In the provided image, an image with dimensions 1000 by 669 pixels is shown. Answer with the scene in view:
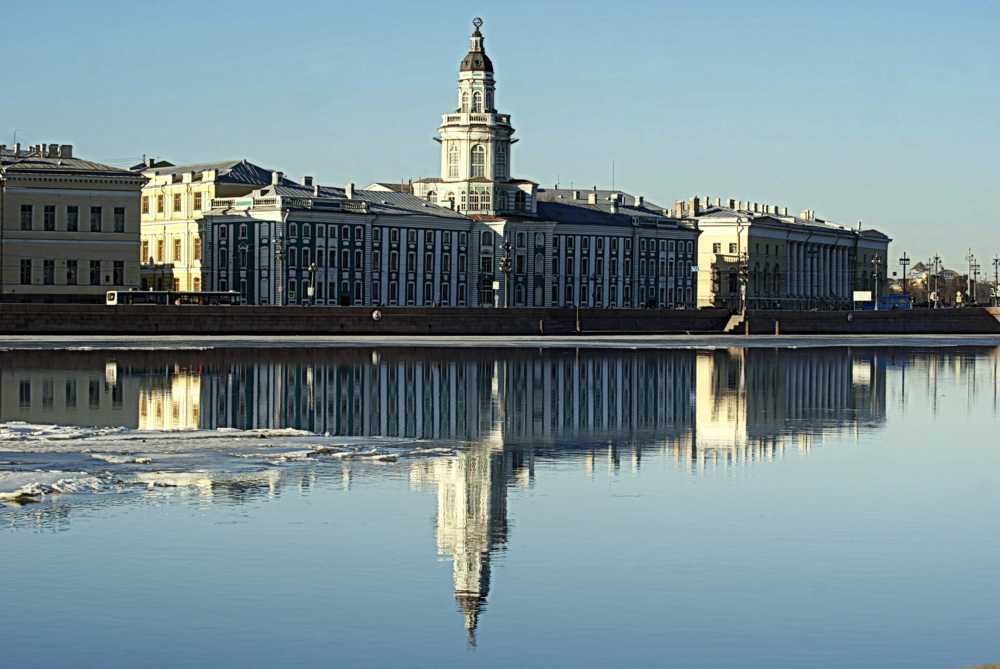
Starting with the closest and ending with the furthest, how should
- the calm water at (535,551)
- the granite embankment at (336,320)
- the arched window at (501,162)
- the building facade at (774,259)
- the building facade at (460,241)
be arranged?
the calm water at (535,551) < the granite embankment at (336,320) < the building facade at (460,241) < the arched window at (501,162) < the building facade at (774,259)

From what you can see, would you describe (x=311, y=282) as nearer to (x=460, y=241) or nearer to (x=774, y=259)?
(x=460, y=241)

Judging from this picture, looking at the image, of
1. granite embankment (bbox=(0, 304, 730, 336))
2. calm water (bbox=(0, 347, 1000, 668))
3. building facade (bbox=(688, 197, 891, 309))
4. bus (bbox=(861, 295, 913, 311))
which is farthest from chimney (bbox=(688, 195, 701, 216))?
calm water (bbox=(0, 347, 1000, 668))

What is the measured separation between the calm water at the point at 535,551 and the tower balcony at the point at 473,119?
83.4 m

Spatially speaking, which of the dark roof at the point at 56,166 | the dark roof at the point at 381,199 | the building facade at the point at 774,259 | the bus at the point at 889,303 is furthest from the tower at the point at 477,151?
the bus at the point at 889,303

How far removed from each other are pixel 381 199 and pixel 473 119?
9.69 meters

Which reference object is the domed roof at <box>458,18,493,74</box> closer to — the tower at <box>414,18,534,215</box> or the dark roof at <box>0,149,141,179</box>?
the tower at <box>414,18,534,215</box>

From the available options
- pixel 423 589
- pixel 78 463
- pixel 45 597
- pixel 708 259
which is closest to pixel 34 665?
pixel 45 597

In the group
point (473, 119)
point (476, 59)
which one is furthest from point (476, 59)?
point (473, 119)

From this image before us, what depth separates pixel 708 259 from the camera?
424ft

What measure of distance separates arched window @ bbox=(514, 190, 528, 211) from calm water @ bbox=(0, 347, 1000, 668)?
84345 mm

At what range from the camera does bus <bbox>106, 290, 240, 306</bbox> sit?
255 ft

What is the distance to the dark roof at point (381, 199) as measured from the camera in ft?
319

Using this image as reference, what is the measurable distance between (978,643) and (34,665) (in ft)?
20.9

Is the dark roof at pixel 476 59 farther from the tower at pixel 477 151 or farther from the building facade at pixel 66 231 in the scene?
the building facade at pixel 66 231
